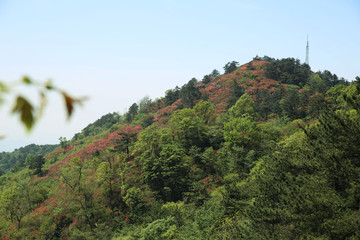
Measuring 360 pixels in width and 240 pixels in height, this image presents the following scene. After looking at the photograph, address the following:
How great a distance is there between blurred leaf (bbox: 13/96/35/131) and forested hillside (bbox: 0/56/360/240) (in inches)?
351

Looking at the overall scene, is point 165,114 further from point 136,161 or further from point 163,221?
point 163,221

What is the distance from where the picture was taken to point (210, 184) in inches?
917

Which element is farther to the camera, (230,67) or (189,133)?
(230,67)

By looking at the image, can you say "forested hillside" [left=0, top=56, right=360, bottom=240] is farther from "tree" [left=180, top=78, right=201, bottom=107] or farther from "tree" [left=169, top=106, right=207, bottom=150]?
"tree" [left=180, top=78, right=201, bottom=107]

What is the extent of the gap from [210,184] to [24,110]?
23.8 metres

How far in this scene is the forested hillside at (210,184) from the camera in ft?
29.2

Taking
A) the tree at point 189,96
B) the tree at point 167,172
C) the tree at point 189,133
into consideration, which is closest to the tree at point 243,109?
the tree at point 189,133

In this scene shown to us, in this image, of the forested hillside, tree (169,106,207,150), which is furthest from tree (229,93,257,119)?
tree (169,106,207,150)

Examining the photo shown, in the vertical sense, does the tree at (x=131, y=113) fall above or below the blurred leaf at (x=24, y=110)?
above

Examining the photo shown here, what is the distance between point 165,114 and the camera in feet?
158

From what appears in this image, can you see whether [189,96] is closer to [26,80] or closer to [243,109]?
[243,109]

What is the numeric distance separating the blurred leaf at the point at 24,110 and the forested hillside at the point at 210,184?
8.91m

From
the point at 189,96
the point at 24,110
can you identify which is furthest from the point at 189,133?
the point at 24,110

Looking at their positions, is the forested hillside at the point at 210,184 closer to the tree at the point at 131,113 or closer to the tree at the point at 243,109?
the tree at the point at 243,109
